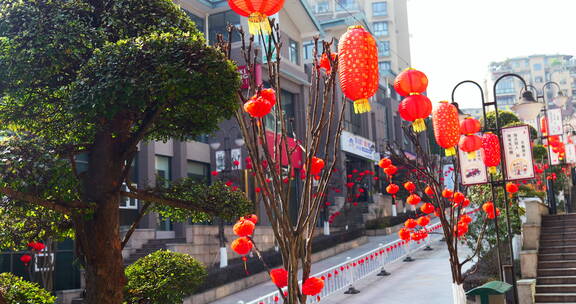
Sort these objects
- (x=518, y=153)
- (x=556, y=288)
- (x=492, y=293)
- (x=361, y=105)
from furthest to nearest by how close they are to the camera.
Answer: (x=556, y=288) < (x=518, y=153) < (x=492, y=293) < (x=361, y=105)

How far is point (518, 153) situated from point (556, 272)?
15.4 feet

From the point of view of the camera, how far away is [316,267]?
2044 centimetres

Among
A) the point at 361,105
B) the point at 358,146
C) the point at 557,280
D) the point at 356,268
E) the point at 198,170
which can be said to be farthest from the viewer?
the point at 358,146

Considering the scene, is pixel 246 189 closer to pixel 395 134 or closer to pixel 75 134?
pixel 75 134

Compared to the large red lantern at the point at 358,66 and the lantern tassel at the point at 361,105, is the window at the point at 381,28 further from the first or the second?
the lantern tassel at the point at 361,105

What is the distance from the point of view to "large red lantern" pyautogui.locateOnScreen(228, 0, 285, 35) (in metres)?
5.65

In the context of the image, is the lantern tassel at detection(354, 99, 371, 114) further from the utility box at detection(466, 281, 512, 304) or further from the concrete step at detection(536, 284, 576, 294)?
the concrete step at detection(536, 284, 576, 294)

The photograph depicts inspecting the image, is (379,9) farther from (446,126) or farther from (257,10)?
(257,10)

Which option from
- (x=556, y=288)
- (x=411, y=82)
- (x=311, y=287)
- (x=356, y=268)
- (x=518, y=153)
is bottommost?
(x=556, y=288)

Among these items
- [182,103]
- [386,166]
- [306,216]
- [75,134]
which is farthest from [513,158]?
[75,134]

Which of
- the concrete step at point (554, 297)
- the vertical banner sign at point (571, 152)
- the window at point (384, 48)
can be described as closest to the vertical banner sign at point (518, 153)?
the concrete step at point (554, 297)

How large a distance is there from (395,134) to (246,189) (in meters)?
26.3

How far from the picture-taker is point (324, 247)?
2356 centimetres

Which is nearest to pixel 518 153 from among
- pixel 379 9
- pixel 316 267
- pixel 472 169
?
pixel 472 169
